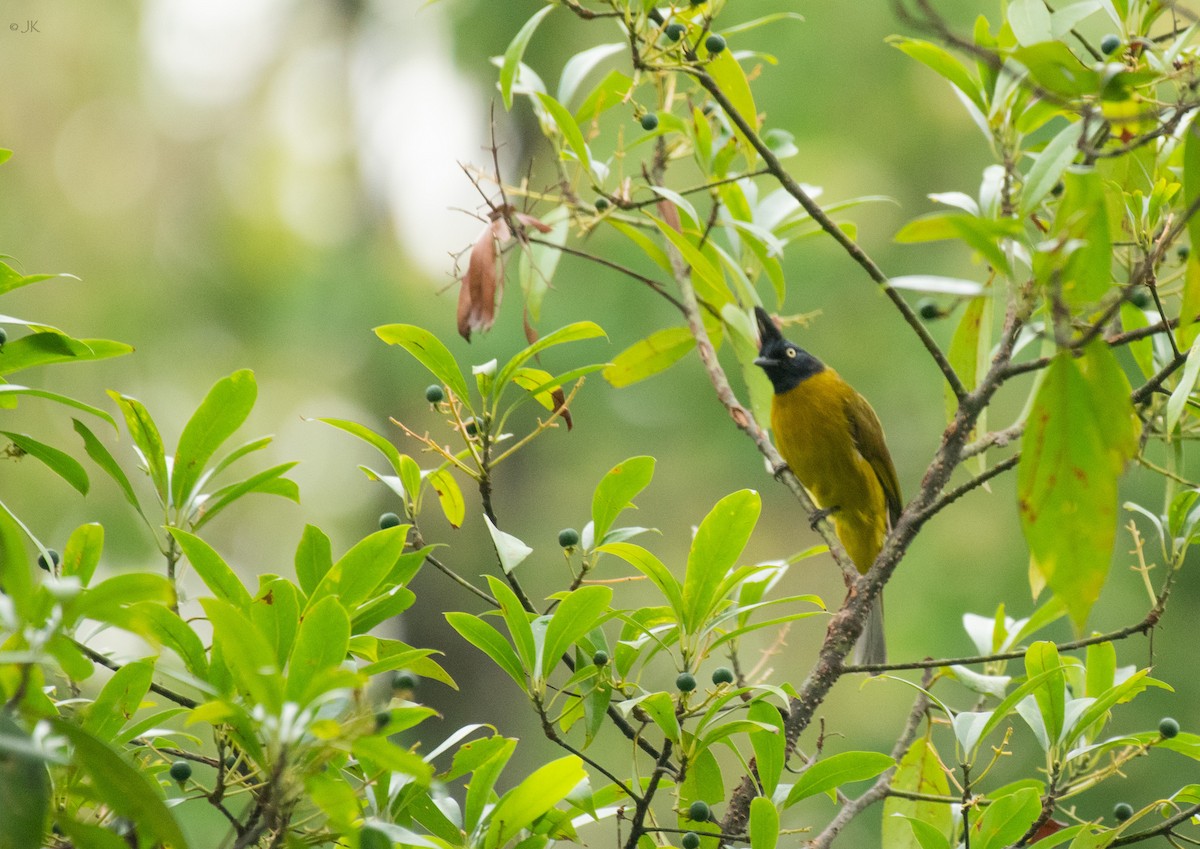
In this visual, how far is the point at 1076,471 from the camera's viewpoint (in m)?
1.08

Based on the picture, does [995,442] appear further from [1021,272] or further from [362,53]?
[362,53]

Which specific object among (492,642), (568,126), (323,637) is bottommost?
(492,642)

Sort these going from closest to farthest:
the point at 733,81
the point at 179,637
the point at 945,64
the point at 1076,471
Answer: the point at 1076,471 → the point at 179,637 → the point at 945,64 → the point at 733,81

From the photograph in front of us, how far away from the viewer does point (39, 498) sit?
26.2ft

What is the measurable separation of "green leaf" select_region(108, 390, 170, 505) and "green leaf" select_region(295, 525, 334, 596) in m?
0.29

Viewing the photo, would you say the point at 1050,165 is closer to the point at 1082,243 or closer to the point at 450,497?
the point at 1082,243

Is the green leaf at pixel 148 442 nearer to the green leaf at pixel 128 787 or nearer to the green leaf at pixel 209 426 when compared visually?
the green leaf at pixel 209 426

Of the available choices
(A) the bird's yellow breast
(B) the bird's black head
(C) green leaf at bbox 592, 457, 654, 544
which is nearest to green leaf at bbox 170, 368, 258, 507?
(C) green leaf at bbox 592, 457, 654, 544

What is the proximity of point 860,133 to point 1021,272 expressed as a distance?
568cm

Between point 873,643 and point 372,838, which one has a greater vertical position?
point 372,838

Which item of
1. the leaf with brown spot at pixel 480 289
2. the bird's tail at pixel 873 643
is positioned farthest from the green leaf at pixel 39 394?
the bird's tail at pixel 873 643

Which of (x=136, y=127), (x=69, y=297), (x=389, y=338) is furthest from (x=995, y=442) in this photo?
(x=136, y=127)

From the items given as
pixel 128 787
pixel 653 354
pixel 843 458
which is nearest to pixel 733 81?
pixel 653 354

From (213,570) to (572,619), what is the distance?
0.49 metres
